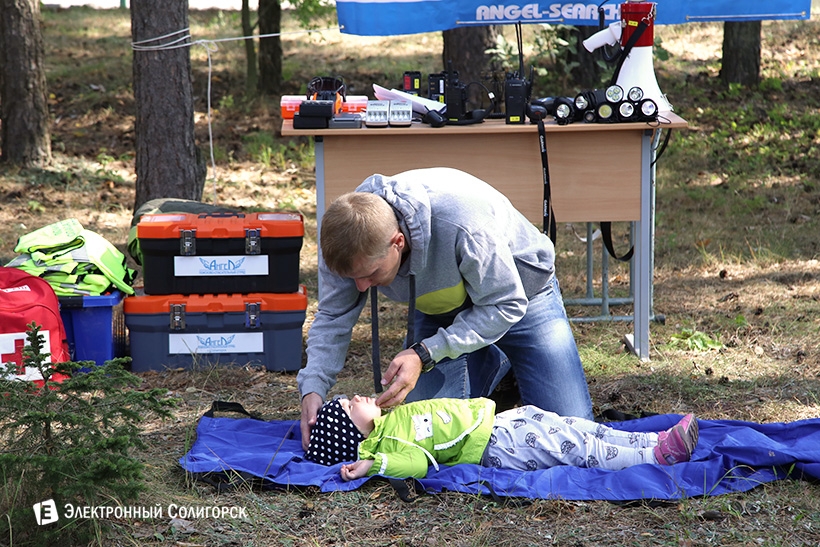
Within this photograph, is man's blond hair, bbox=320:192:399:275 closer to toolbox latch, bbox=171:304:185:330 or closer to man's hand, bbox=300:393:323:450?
man's hand, bbox=300:393:323:450

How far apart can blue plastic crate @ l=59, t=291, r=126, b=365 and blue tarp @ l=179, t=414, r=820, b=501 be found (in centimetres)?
115

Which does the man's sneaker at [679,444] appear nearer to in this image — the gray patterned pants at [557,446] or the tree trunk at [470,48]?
the gray patterned pants at [557,446]

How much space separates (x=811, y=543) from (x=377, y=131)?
8.07 ft

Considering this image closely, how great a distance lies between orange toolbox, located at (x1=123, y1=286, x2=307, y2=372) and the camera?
391 centimetres

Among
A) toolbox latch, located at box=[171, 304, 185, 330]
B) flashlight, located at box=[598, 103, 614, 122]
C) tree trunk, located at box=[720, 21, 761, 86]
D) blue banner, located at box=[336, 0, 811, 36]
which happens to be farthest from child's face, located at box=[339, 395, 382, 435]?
tree trunk, located at box=[720, 21, 761, 86]

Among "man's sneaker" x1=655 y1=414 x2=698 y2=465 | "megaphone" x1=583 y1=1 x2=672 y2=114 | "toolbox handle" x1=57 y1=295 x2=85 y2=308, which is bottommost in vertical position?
"man's sneaker" x1=655 y1=414 x2=698 y2=465

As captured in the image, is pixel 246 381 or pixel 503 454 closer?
pixel 503 454

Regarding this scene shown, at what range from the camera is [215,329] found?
3965 mm

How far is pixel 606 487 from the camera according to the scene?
8.63ft

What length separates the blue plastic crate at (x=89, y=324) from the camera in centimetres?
376

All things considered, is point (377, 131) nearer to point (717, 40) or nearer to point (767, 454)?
point (767, 454)

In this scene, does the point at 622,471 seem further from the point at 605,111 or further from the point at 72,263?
the point at 72,263

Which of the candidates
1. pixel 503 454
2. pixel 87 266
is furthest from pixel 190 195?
pixel 503 454

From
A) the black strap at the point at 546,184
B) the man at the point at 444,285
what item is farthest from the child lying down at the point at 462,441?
the black strap at the point at 546,184
